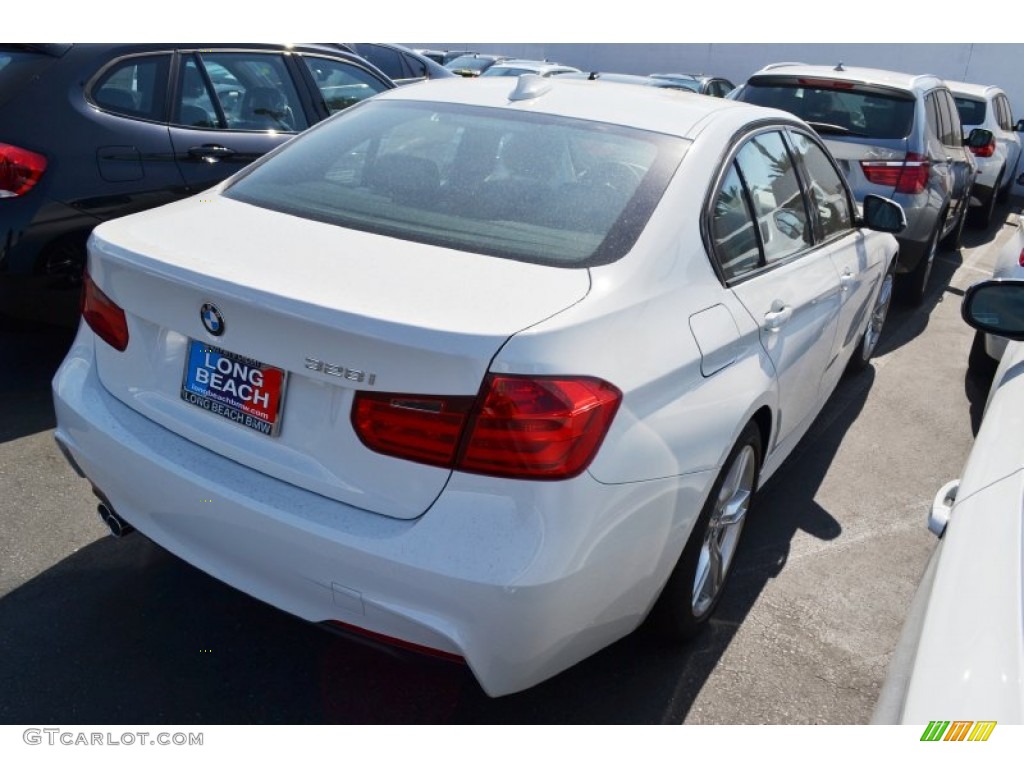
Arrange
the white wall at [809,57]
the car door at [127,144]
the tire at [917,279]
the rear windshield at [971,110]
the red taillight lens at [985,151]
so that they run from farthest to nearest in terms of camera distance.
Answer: the white wall at [809,57]
the rear windshield at [971,110]
the red taillight lens at [985,151]
the tire at [917,279]
the car door at [127,144]

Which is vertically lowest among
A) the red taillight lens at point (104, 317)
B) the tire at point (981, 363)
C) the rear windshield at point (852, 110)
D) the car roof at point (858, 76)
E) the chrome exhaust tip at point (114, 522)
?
the chrome exhaust tip at point (114, 522)

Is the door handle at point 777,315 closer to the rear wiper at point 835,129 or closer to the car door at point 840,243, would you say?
the car door at point 840,243

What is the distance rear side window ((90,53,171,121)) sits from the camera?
446 cm

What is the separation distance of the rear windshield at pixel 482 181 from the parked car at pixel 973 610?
Answer: 102 cm

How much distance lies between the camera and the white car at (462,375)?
196 cm

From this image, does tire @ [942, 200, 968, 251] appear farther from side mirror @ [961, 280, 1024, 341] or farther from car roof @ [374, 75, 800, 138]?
side mirror @ [961, 280, 1024, 341]

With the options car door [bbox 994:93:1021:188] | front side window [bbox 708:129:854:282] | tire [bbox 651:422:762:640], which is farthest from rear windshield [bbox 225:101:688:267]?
car door [bbox 994:93:1021:188]

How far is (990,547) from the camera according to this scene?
1689mm

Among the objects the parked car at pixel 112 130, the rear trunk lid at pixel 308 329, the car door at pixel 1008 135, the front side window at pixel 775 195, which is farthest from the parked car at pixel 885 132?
the car door at pixel 1008 135

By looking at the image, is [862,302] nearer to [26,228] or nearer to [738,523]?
[738,523]

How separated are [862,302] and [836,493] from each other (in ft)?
3.17

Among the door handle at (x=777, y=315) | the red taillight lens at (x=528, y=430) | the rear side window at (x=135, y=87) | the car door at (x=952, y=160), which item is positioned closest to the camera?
the red taillight lens at (x=528, y=430)

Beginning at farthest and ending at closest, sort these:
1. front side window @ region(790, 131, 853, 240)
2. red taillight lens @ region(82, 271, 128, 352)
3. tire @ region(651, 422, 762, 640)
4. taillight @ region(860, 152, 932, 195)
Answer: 1. taillight @ region(860, 152, 932, 195)
2. front side window @ region(790, 131, 853, 240)
3. tire @ region(651, 422, 762, 640)
4. red taillight lens @ region(82, 271, 128, 352)

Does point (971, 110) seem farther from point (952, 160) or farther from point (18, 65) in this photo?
point (18, 65)
